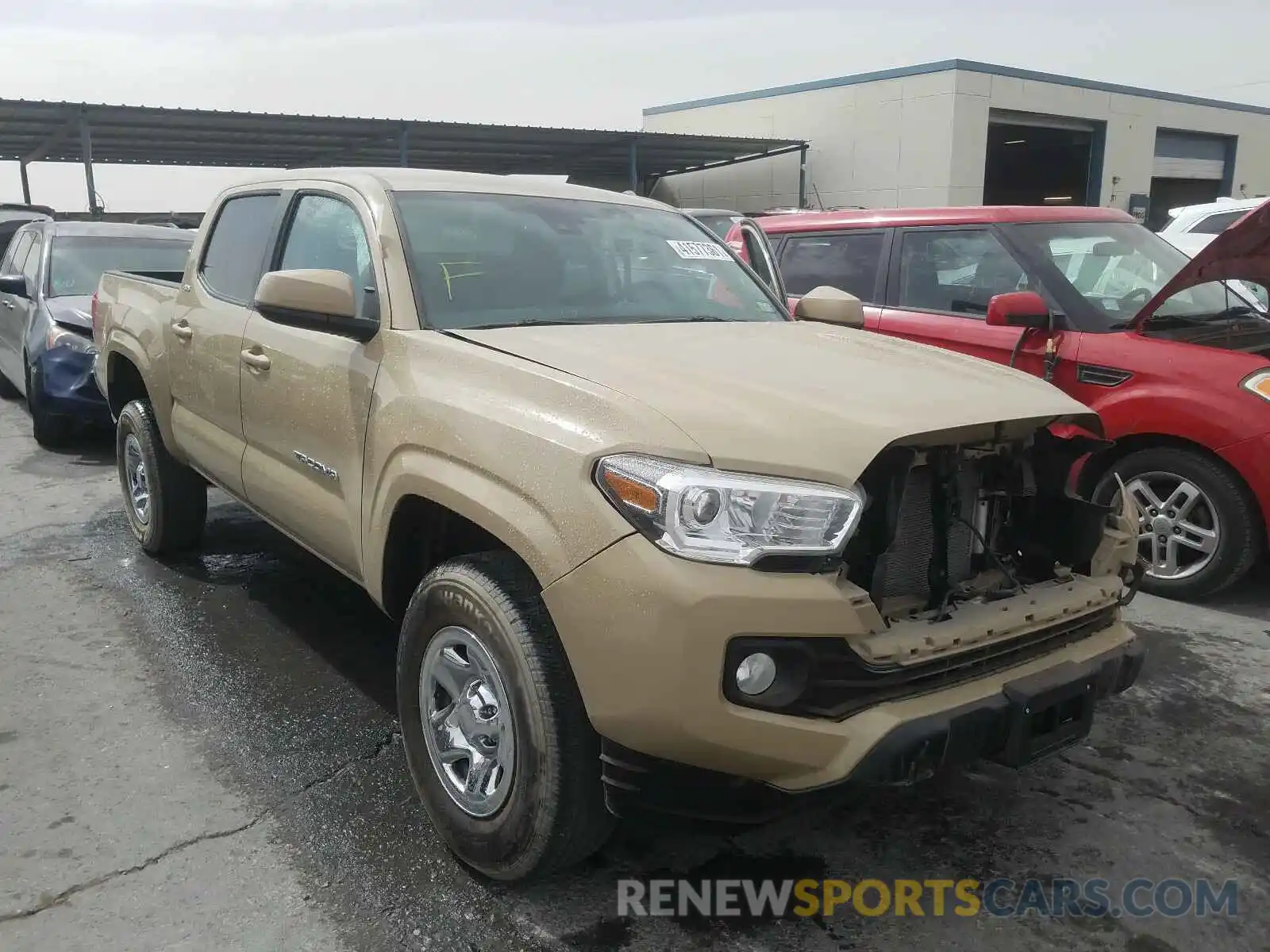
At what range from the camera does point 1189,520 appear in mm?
4645

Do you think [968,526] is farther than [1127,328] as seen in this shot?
No

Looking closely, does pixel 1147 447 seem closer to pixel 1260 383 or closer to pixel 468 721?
pixel 1260 383

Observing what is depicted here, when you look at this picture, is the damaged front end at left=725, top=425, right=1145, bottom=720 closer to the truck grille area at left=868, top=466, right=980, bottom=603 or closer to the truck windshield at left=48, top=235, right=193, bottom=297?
the truck grille area at left=868, top=466, right=980, bottom=603

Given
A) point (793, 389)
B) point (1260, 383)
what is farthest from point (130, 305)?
point (1260, 383)

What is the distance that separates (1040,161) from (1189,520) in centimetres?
3174

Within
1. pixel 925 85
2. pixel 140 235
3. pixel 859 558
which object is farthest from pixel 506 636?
pixel 925 85

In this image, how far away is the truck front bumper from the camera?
2.06 meters

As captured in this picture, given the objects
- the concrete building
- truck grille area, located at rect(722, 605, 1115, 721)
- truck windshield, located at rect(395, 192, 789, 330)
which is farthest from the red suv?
the concrete building

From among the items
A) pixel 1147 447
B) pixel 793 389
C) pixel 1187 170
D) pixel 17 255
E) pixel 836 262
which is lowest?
pixel 1147 447

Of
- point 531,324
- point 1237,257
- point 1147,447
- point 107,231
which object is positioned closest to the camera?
point 531,324

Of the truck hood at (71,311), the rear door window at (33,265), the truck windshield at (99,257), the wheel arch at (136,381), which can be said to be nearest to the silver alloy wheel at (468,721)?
Answer: the wheel arch at (136,381)

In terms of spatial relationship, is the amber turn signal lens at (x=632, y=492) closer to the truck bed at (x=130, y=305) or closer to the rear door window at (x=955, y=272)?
the truck bed at (x=130, y=305)

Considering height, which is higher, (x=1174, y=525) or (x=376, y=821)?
(x=1174, y=525)

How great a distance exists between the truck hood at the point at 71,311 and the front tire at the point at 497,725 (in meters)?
6.20
